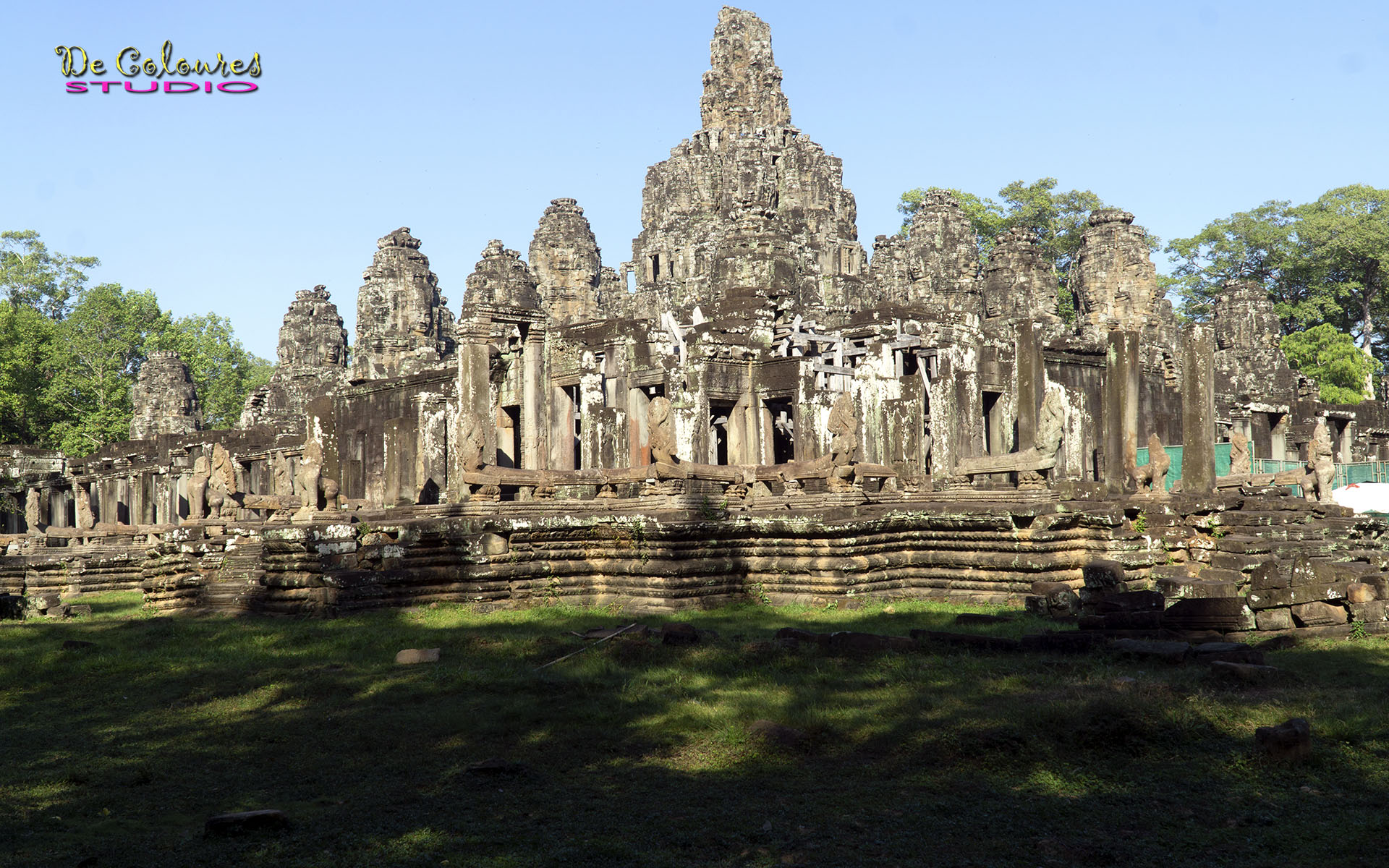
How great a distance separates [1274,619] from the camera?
1095cm

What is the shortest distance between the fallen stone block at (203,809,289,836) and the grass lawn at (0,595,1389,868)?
7cm

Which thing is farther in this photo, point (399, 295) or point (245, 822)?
point (399, 295)

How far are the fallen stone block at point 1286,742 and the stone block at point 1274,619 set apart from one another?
4677mm

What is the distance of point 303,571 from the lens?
43.9 feet

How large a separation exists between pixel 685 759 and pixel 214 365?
58221 mm

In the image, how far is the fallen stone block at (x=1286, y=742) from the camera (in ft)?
21.1

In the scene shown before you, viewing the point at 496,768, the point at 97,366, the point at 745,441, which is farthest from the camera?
the point at 97,366

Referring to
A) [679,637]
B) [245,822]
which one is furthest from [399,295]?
[245,822]

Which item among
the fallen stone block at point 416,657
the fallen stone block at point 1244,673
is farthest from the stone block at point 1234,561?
the fallen stone block at point 416,657

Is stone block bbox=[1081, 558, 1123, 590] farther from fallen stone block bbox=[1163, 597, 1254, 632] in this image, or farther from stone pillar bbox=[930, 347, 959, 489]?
stone pillar bbox=[930, 347, 959, 489]

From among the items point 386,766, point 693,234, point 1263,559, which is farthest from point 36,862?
point 693,234

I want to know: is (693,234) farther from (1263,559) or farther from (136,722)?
(136,722)

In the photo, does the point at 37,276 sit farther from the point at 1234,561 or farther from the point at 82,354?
the point at 1234,561

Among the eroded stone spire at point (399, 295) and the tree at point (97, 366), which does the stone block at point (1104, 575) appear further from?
the tree at point (97, 366)
